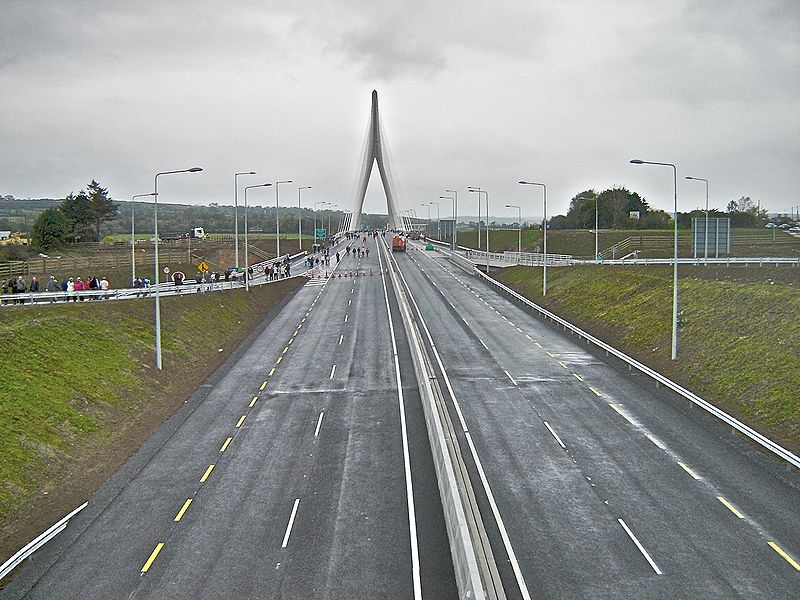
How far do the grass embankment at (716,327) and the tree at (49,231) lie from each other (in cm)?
5856

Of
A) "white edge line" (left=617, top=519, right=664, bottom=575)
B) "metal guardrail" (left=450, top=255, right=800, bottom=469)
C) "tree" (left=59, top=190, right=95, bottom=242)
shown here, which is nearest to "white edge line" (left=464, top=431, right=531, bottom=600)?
"white edge line" (left=617, top=519, right=664, bottom=575)

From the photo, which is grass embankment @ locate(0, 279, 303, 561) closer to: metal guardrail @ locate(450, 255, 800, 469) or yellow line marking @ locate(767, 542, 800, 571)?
yellow line marking @ locate(767, 542, 800, 571)

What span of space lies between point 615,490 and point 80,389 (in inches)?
810

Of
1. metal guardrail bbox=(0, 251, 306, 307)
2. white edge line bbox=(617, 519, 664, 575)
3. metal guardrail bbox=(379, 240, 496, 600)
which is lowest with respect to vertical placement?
white edge line bbox=(617, 519, 664, 575)

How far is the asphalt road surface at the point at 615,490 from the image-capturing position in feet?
54.7

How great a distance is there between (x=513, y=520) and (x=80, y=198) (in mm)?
97244

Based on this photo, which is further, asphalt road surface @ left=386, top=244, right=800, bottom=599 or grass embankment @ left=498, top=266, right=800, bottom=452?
grass embankment @ left=498, top=266, right=800, bottom=452

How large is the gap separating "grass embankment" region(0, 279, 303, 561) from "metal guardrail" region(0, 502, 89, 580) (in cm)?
31

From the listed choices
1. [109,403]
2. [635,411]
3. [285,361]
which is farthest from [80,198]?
[635,411]

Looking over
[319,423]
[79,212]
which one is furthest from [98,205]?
[319,423]

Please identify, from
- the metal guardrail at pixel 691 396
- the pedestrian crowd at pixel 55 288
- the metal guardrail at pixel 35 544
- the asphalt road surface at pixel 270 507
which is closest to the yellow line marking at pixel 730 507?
the metal guardrail at pixel 691 396

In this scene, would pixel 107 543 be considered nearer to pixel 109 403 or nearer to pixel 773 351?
pixel 109 403

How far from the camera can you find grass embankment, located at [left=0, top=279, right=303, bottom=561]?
21.8 metres

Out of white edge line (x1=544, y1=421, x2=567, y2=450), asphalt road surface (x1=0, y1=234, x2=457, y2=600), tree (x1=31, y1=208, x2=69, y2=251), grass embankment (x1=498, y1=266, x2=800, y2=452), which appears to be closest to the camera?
asphalt road surface (x1=0, y1=234, x2=457, y2=600)
